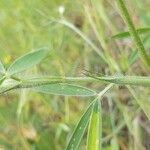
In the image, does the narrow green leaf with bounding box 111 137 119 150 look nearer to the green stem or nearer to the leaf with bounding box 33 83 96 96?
the leaf with bounding box 33 83 96 96

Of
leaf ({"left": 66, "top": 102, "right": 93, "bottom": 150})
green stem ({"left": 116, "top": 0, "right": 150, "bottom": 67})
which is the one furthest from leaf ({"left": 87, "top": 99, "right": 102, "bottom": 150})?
green stem ({"left": 116, "top": 0, "right": 150, "bottom": 67})

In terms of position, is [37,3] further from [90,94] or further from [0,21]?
[90,94]

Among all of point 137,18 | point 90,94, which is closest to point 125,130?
point 137,18

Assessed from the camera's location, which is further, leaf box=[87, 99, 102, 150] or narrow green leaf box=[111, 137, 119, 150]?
narrow green leaf box=[111, 137, 119, 150]

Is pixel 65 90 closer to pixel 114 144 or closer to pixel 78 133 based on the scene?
pixel 78 133

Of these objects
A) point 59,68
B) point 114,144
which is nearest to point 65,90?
point 114,144
